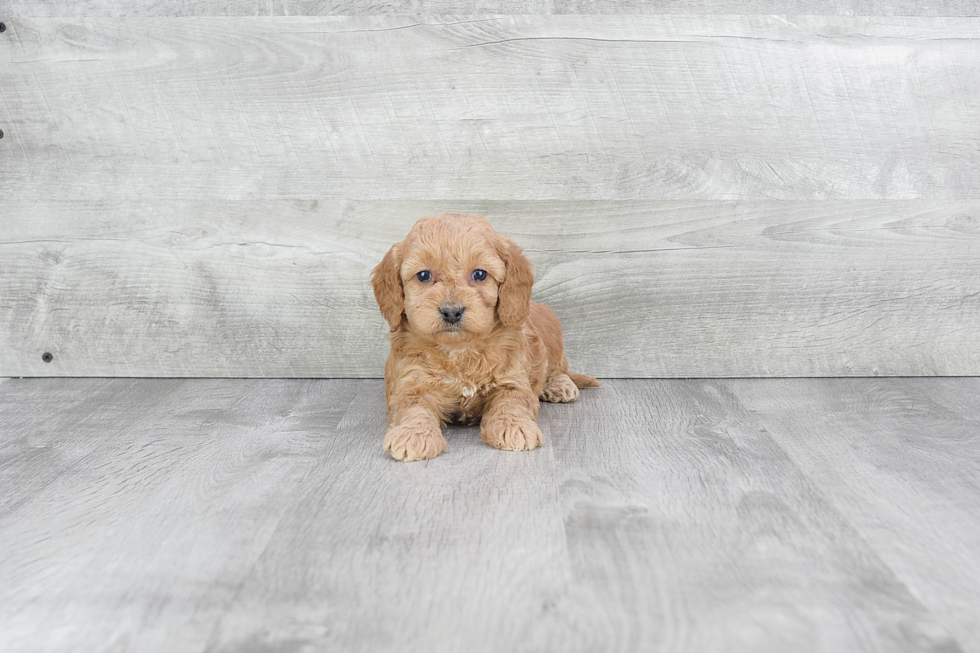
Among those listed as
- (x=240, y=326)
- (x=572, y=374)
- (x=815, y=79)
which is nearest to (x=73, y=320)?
(x=240, y=326)

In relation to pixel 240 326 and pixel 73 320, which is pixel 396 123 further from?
pixel 73 320

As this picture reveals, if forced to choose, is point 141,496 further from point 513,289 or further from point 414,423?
point 513,289

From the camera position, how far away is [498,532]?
4.91 ft

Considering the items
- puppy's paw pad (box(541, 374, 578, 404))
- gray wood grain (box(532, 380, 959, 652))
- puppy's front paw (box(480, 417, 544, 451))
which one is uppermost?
gray wood grain (box(532, 380, 959, 652))

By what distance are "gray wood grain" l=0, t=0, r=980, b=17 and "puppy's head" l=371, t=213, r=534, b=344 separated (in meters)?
0.89

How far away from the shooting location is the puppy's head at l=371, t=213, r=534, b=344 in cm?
192

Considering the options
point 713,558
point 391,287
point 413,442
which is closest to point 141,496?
point 413,442

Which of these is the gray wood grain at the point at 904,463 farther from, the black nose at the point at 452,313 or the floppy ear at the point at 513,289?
the black nose at the point at 452,313

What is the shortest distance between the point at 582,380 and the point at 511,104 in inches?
35.2

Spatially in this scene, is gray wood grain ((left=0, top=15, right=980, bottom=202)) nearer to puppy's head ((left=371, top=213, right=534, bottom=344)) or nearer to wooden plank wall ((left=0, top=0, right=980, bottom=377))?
wooden plank wall ((left=0, top=0, right=980, bottom=377))

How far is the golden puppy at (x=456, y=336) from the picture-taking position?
1.93 m

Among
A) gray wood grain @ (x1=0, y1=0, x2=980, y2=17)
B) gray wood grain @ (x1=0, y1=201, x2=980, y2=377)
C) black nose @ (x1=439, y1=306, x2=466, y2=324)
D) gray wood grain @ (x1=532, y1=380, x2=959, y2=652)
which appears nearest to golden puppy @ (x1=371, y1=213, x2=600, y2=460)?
black nose @ (x1=439, y1=306, x2=466, y2=324)

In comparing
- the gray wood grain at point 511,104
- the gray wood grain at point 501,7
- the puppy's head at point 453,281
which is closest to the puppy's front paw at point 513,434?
the puppy's head at point 453,281

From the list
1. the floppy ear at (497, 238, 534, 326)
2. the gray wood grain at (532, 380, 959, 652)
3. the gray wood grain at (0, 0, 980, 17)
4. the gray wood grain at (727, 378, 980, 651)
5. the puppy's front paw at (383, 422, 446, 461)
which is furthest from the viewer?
the gray wood grain at (0, 0, 980, 17)
